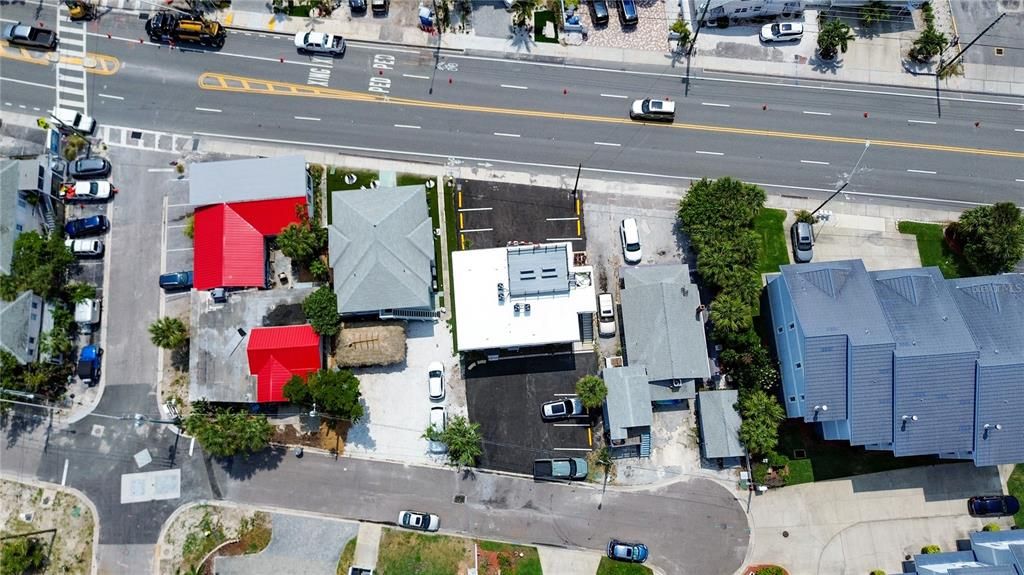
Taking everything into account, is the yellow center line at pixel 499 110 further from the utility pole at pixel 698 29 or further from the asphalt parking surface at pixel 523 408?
the asphalt parking surface at pixel 523 408

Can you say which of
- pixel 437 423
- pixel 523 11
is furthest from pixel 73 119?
pixel 437 423

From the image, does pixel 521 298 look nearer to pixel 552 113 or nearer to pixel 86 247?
pixel 552 113

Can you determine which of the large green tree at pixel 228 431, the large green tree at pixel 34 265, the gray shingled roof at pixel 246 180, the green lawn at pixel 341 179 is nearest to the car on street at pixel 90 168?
the large green tree at pixel 34 265

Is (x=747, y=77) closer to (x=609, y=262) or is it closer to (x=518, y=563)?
(x=609, y=262)

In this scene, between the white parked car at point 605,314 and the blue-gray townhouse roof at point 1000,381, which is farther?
the white parked car at point 605,314

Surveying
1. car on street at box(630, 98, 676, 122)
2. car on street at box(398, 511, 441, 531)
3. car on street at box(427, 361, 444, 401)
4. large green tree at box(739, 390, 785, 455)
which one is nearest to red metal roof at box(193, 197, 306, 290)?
car on street at box(427, 361, 444, 401)

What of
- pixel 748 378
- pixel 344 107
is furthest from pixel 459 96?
pixel 748 378

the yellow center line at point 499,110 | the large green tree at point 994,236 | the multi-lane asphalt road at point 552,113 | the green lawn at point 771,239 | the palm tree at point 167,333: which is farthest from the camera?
the yellow center line at point 499,110

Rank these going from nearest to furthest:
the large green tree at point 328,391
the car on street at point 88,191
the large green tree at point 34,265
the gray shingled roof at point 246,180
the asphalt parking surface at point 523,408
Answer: the large green tree at point 328,391 → the large green tree at point 34,265 → the asphalt parking surface at point 523,408 → the gray shingled roof at point 246,180 → the car on street at point 88,191
